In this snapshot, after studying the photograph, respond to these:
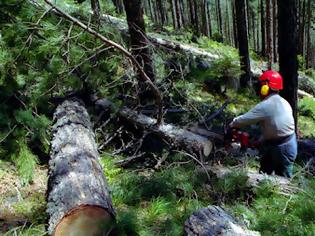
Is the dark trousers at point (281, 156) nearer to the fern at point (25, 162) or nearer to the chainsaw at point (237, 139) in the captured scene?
the chainsaw at point (237, 139)

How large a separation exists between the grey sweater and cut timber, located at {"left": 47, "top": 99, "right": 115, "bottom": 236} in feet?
7.12

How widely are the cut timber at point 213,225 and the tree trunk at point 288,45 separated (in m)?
5.14

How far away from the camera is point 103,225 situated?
432 centimetres

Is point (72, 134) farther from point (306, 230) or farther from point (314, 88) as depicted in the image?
point (314, 88)

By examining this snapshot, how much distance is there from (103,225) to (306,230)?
2.01 metres

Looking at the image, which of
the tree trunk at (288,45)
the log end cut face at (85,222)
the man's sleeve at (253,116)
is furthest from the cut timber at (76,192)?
the tree trunk at (288,45)

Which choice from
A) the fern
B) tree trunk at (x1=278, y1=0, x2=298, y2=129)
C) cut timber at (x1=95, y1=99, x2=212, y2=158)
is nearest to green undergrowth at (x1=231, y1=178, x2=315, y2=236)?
cut timber at (x1=95, y1=99, x2=212, y2=158)

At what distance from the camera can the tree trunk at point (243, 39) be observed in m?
13.2

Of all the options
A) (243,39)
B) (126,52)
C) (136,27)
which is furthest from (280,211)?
(243,39)

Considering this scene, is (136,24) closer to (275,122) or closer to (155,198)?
(275,122)

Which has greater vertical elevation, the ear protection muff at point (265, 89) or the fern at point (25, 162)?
the ear protection muff at point (265, 89)

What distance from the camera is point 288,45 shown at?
840 cm

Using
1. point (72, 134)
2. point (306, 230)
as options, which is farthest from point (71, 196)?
point (306, 230)

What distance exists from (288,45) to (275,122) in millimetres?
3145
